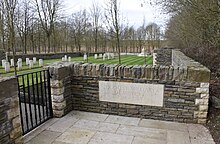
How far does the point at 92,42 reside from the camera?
2931 cm

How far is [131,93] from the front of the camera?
391 cm

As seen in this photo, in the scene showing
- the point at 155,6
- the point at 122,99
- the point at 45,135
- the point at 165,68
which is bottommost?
the point at 45,135

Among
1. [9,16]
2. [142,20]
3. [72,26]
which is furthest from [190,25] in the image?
[72,26]

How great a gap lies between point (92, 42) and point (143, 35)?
7899mm

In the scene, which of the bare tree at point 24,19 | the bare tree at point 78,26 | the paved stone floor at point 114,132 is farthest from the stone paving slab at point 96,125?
the bare tree at point 78,26

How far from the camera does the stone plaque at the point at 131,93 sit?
3.77 meters

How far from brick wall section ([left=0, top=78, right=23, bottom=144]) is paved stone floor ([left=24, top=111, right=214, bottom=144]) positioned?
46 cm

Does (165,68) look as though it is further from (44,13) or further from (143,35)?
(143,35)

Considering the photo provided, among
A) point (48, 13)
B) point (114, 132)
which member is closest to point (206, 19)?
point (114, 132)

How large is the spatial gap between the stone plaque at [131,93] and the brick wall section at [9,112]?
1815mm

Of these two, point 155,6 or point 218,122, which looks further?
point 155,6

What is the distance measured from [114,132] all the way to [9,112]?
1.75 meters

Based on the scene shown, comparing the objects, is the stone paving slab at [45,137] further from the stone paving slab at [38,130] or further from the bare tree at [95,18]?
the bare tree at [95,18]

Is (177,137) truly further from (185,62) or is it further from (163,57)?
(163,57)
